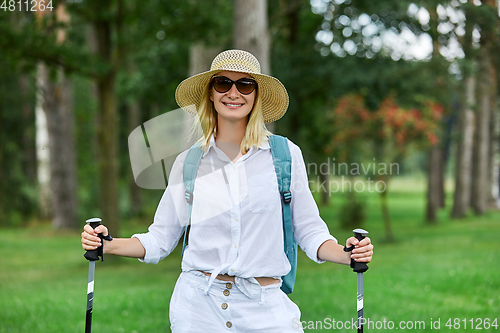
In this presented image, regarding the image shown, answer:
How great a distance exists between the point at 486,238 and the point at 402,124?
13.1 ft

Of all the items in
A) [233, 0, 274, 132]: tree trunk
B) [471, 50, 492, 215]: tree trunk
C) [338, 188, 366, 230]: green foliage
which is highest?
[233, 0, 274, 132]: tree trunk

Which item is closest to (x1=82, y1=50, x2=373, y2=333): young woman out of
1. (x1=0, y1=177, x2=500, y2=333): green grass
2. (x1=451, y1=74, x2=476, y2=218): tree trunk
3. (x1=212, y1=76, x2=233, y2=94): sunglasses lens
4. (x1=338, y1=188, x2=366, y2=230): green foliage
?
(x1=212, y1=76, x2=233, y2=94): sunglasses lens

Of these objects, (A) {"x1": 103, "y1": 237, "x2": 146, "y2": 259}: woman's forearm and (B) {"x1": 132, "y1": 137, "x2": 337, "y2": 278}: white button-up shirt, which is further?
(A) {"x1": 103, "y1": 237, "x2": 146, "y2": 259}: woman's forearm

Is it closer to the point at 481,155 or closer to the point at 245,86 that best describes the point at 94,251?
the point at 245,86

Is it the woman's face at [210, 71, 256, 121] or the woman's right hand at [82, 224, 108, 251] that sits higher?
the woman's face at [210, 71, 256, 121]

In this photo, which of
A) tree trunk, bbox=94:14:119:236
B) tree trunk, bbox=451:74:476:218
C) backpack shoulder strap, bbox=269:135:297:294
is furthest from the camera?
tree trunk, bbox=451:74:476:218

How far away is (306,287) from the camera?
7.93 meters

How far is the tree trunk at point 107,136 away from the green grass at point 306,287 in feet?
4.18

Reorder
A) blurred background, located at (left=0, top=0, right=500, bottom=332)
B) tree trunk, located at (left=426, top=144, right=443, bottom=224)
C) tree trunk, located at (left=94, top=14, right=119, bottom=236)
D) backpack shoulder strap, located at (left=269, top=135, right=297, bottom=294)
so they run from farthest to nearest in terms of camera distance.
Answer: tree trunk, located at (left=426, top=144, right=443, bottom=224), tree trunk, located at (left=94, top=14, right=119, bottom=236), blurred background, located at (left=0, top=0, right=500, bottom=332), backpack shoulder strap, located at (left=269, top=135, right=297, bottom=294)

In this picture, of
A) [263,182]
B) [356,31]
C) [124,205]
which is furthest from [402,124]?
[124,205]

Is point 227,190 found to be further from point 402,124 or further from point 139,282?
point 402,124

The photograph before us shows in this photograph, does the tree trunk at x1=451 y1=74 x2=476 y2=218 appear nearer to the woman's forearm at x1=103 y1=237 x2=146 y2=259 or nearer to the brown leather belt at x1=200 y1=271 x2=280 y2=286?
the brown leather belt at x1=200 y1=271 x2=280 y2=286

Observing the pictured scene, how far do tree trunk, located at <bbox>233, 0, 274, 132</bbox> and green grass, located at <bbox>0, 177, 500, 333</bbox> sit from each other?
12.1ft

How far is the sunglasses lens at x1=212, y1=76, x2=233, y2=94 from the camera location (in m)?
2.52
